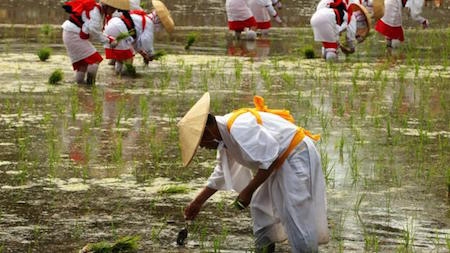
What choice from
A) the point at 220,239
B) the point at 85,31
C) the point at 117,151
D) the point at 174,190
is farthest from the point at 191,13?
the point at 220,239

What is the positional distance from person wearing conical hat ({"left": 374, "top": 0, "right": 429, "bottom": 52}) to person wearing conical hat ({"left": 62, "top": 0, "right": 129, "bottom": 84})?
4792mm

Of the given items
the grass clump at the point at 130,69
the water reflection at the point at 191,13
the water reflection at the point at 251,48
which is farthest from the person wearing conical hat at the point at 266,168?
the water reflection at the point at 191,13

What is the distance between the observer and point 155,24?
43.4 ft

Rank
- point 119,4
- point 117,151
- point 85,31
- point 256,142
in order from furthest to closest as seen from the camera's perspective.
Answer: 1. point 119,4
2. point 85,31
3. point 117,151
4. point 256,142

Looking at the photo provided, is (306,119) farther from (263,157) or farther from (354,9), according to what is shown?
(354,9)

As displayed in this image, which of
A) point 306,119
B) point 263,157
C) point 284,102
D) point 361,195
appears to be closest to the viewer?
point 263,157

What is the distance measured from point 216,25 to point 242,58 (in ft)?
14.9

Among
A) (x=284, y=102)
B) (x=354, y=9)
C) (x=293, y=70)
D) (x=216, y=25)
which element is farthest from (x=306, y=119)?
(x=216, y=25)

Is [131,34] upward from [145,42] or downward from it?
upward

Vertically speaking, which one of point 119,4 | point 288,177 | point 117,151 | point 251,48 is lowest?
point 251,48

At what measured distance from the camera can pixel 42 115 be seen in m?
9.66

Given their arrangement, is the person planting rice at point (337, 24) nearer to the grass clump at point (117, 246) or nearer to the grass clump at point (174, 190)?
the grass clump at point (174, 190)

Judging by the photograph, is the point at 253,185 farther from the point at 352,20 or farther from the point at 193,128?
the point at 352,20

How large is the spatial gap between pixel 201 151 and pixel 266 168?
307cm
